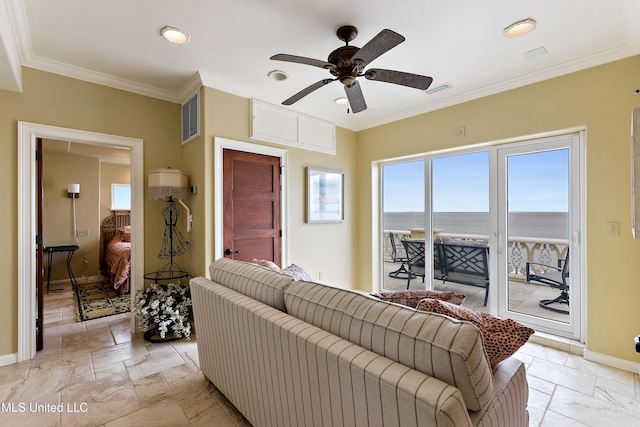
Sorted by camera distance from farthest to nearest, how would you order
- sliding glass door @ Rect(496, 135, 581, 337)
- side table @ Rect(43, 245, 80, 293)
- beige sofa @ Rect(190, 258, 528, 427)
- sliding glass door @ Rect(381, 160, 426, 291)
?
side table @ Rect(43, 245, 80, 293) < sliding glass door @ Rect(381, 160, 426, 291) < sliding glass door @ Rect(496, 135, 581, 337) < beige sofa @ Rect(190, 258, 528, 427)

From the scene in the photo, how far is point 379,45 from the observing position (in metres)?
1.75

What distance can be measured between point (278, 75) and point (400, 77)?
1.42 meters

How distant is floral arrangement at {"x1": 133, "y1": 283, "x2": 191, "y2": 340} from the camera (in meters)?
2.89

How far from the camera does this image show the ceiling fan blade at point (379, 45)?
165cm

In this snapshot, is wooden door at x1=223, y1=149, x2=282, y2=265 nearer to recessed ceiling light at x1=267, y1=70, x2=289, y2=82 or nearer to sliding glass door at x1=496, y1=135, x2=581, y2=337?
recessed ceiling light at x1=267, y1=70, x2=289, y2=82

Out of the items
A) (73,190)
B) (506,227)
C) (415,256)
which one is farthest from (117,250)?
(506,227)

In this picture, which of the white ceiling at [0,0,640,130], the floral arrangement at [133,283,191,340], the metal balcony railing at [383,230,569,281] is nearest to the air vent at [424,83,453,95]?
the white ceiling at [0,0,640,130]

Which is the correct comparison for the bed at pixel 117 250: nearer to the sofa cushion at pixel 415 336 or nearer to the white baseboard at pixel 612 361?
the sofa cushion at pixel 415 336

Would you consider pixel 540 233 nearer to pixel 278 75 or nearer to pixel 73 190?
pixel 278 75

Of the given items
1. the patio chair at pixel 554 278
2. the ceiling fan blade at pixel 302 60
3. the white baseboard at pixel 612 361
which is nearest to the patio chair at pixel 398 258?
the patio chair at pixel 554 278

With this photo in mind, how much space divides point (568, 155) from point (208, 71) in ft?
12.1

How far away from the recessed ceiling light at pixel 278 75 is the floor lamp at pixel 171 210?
4.57ft

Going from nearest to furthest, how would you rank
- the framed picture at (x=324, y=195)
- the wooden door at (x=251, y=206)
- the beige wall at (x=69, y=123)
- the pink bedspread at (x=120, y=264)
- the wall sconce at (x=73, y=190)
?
the beige wall at (x=69, y=123) → the wooden door at (x=251, y=206) → the framed picture at (x=324, y=195) → the pink bedspread at (x=120, y=264) → the wall sconce at (x=73, y=190)

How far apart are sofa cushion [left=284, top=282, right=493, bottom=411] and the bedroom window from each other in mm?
6190
